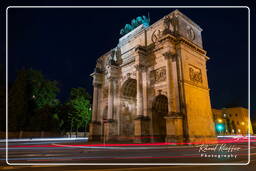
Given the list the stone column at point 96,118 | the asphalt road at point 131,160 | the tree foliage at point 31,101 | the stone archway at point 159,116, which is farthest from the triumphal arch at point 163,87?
the tree foliage at point 31,101

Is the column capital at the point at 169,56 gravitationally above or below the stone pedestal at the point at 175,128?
above

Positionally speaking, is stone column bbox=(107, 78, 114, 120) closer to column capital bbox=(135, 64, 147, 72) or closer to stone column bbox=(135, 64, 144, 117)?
stone column bbox=(135, 64, 144, 117)

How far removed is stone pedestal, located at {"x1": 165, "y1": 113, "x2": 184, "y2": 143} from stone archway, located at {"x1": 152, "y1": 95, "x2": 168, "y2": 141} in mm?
3700

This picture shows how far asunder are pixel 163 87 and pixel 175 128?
548cm

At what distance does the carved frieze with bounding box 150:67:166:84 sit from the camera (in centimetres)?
2192

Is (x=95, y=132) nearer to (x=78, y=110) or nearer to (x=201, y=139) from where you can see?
(x=201, y=139)

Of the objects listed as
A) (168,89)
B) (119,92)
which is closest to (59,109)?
(119,92)

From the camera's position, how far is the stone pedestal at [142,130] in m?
20.6

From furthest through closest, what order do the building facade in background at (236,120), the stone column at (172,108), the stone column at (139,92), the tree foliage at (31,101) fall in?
the building facade in background at (236,120) < the tree foliage at (31,101) < the stone column at (139,92) < the stone column at (172,108)

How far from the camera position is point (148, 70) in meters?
23.9

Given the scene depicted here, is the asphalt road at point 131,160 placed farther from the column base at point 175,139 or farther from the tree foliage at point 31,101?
the tree foliage at point 31,101

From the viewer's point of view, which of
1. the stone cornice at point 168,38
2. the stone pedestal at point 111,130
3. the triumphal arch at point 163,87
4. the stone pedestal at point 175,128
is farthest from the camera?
the stone pedestal at point 111,130

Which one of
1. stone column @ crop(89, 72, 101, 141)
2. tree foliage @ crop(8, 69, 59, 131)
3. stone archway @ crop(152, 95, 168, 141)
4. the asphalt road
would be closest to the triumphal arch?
stone archway @ crop(152, 95, 168, 141)

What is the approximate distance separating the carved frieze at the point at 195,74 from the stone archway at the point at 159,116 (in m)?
4.04
